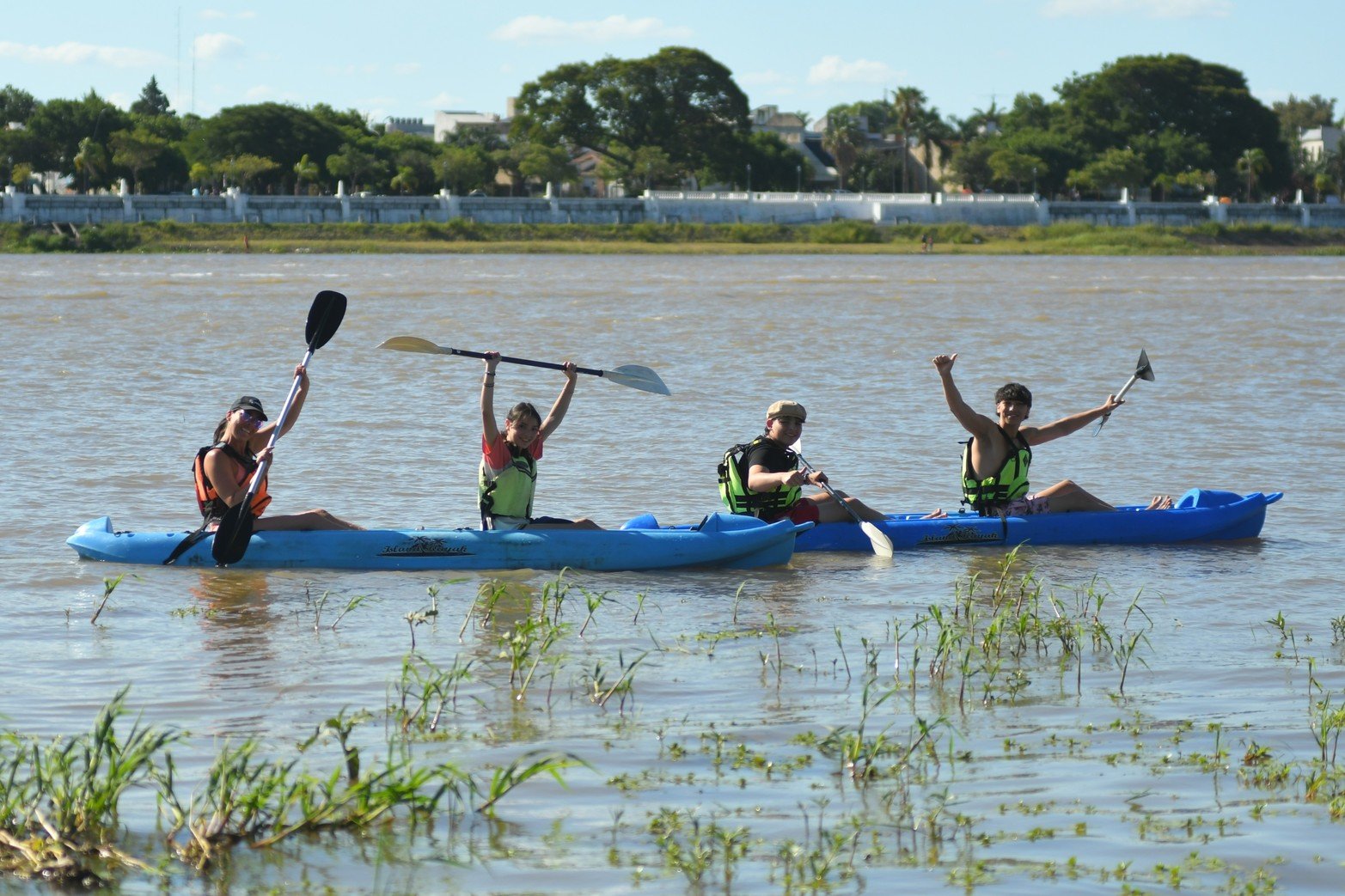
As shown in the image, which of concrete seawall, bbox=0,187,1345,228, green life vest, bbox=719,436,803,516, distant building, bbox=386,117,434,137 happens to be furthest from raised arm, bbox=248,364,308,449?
distant building, bbox=386,117,434,137

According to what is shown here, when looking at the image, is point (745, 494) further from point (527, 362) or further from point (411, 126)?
point (411, 126)

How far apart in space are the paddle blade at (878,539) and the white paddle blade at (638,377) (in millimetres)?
1543

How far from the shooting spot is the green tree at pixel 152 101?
120 meters

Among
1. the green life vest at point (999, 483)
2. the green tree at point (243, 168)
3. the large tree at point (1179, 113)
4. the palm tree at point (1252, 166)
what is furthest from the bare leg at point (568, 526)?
the palm tree at point (1252, 166)

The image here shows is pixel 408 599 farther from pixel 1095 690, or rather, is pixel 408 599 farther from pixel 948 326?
pixel 948 326

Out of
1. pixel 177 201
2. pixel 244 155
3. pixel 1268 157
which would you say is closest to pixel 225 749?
pixel 177 201

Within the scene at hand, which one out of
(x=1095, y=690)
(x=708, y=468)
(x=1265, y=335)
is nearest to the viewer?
(x=1095, y=690)

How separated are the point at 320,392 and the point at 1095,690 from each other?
1317 cm

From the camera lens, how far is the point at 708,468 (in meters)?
13.2

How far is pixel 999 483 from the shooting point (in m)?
9.99

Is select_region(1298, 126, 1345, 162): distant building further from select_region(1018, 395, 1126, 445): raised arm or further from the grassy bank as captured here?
select_region(1018, 395, 1126, 445): raised arm

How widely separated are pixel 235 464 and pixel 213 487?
0.23m

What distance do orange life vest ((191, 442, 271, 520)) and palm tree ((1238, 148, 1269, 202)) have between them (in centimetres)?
9909

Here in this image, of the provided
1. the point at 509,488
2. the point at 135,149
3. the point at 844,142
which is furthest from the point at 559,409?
the point at 844,142
